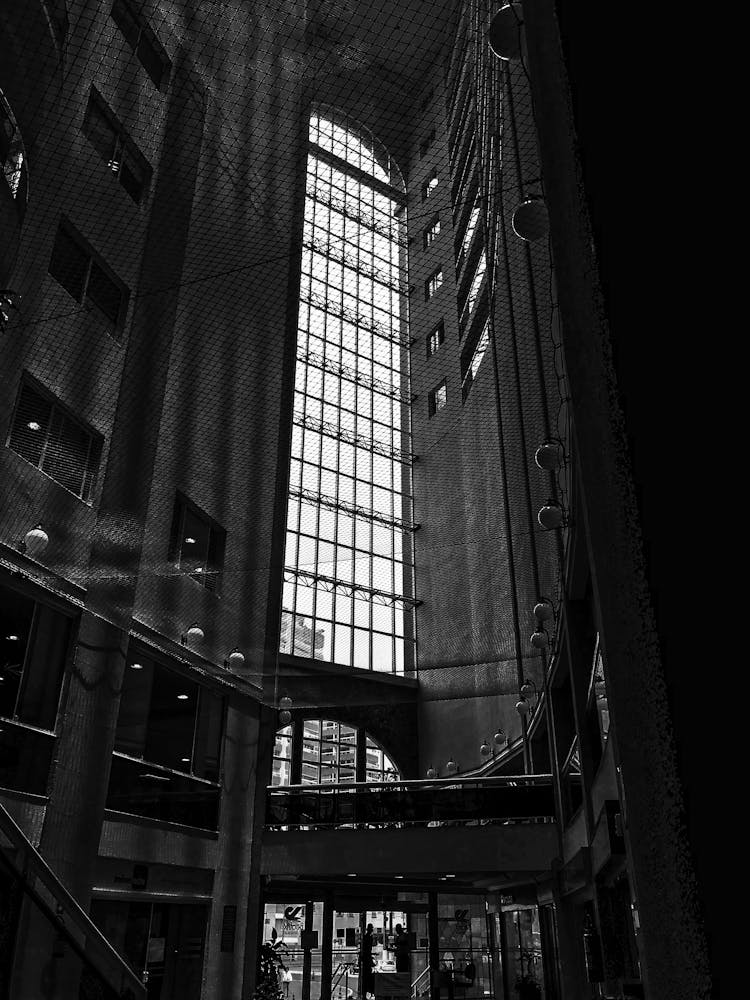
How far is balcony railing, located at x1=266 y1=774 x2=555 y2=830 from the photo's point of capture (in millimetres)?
10648

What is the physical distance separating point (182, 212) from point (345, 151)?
1335mm

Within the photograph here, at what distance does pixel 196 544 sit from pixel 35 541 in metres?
1.32

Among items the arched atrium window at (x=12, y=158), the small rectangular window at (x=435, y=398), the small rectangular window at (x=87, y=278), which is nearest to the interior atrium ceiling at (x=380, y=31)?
the arched atrium window at (x=12, y=158)

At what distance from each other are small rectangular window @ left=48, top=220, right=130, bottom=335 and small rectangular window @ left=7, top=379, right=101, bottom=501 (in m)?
1.18

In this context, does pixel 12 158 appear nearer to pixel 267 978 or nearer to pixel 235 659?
pixel 235 659

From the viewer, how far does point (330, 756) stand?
20766mm

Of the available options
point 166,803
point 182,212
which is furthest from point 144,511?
point 166,803

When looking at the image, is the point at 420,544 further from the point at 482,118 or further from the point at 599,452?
the point at 599,452

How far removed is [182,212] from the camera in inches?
179

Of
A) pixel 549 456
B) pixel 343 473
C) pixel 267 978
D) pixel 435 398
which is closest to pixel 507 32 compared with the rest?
pixel 549 456

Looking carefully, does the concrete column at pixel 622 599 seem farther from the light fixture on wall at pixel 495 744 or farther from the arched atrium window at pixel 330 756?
the arched atrium window at pixel 330 756

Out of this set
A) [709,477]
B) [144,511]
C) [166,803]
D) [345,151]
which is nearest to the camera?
[709,477]

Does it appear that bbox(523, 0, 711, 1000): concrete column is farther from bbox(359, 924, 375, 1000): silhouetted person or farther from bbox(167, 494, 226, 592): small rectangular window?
bbox(359, 924, 375, 1000): silhouetted person

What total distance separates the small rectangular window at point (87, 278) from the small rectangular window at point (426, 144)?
340cm
